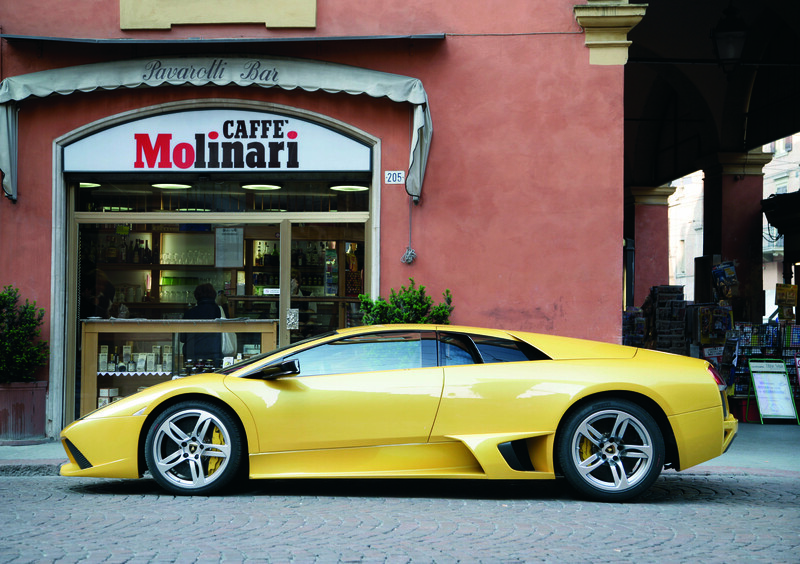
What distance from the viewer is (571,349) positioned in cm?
638

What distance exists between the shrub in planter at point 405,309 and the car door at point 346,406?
303 centimetres

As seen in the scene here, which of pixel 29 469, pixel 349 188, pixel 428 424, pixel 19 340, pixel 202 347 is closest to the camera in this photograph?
pixel 428 424

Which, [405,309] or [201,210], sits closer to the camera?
[405,309]

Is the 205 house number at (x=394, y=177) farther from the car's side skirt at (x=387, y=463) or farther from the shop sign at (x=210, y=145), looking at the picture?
the car's side skirt at (x=387, y=463)

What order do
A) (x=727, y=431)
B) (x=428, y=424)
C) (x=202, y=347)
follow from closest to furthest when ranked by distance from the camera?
(x=428, y=424) < (x=727, y=431) < (x=202, y=347)

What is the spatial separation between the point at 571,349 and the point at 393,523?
1.94m

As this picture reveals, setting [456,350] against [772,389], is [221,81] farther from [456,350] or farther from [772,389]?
[772,389]

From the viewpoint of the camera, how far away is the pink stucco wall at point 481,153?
32.0 feet

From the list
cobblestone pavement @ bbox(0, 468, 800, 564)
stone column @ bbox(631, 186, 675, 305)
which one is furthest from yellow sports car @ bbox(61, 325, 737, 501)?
stone column @ bbox(631, 186, 675, 305)

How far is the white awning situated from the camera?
9.54 m

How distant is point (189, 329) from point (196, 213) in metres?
1.40

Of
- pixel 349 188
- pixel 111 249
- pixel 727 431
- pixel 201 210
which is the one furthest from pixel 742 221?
pixel 111 249

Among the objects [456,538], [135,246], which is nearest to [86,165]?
[135,246]

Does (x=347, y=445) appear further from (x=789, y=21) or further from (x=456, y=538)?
(x=789, y=21)
